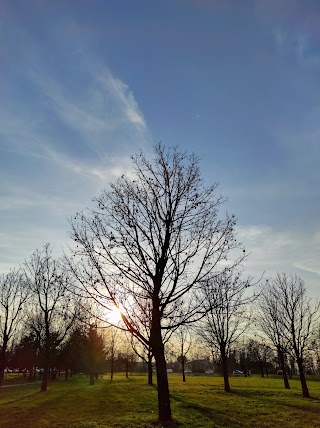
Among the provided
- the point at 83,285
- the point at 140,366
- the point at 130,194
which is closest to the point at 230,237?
the point at 130,194

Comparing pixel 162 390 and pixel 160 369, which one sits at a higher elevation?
pixel 160 369

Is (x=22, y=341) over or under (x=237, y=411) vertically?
over

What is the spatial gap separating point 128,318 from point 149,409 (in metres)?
6.37

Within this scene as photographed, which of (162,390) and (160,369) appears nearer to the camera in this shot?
(162,390)

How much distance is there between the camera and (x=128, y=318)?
48.3 feet

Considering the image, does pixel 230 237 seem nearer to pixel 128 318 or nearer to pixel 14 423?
pixel 128 318

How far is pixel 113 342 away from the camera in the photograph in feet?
198

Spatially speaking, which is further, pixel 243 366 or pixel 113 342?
pixel 243 366

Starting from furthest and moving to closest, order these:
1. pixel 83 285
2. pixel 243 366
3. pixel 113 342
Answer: pixel 243 366, pixel 113 342, pixel 83 285

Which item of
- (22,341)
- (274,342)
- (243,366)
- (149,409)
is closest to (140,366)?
(243,366)

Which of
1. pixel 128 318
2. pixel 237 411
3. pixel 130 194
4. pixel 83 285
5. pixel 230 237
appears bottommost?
pixel 237 411

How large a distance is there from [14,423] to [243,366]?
82244 millimetres

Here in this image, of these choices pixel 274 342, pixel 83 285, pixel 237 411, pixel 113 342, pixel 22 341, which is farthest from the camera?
pixel 22 341

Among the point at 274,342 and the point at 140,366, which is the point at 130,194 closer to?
the point at 274,342
